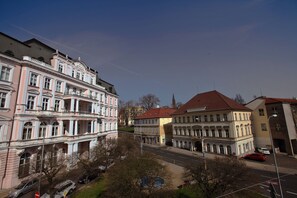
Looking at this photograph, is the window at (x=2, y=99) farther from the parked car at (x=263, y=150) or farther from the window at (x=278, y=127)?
the window at (x=278, y=127)

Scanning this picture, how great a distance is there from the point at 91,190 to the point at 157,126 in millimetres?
40122

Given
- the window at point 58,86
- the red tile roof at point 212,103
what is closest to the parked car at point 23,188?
the window at point 58,86

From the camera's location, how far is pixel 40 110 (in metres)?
26.2

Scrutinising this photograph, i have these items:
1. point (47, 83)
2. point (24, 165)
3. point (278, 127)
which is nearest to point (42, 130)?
point (24, 165)

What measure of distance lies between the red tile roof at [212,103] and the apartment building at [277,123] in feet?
12.8

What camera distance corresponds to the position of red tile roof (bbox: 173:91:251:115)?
38062 mm

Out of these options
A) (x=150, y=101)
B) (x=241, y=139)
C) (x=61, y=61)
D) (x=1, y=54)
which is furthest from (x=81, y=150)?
(x=150, y=101)

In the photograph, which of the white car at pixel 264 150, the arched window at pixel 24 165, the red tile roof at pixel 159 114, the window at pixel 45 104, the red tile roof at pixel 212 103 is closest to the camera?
the arched window at pixel 24 165

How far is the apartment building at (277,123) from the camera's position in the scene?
36.6m

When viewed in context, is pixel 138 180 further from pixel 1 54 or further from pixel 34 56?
pixel 34 56

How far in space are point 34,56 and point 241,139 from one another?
4308 centimetres

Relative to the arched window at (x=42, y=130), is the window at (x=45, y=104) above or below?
above

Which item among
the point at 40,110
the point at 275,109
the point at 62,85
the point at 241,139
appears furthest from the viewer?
the point at 275,109

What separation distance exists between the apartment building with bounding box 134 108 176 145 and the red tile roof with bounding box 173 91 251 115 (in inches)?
409
